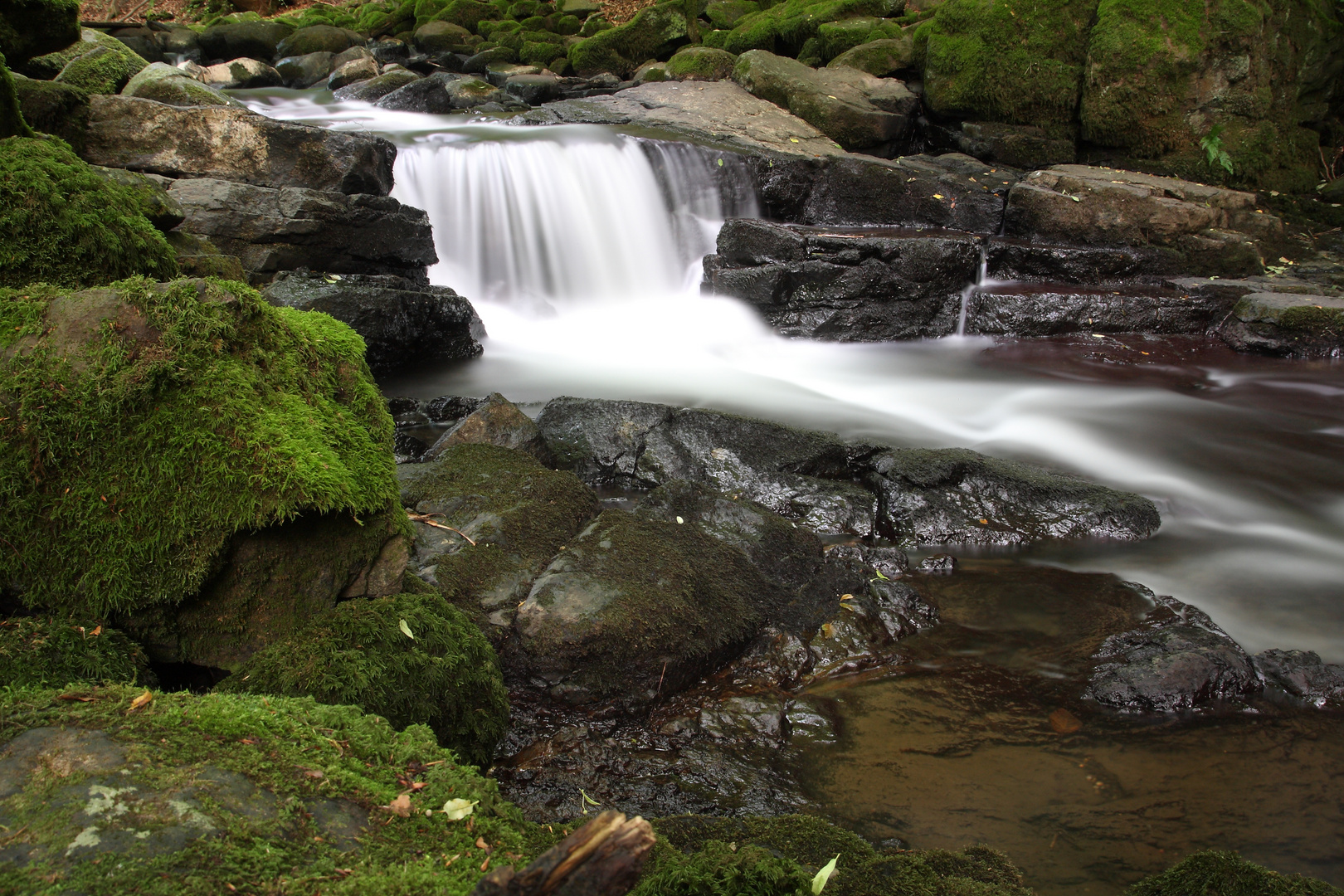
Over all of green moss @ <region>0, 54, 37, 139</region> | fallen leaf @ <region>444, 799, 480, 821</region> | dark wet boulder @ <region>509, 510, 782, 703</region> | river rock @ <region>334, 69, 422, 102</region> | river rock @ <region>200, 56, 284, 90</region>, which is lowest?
dark wet boulder @ <region>509, 510, 782, 703</region>

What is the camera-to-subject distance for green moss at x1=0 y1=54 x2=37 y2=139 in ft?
11.0

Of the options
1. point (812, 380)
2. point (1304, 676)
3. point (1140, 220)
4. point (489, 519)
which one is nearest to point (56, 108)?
point (489, 519)

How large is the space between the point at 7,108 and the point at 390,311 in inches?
175

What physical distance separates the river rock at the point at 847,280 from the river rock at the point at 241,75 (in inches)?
A: 562

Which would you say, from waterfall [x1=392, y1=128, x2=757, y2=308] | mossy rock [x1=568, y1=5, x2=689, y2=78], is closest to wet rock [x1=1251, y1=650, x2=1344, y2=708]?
waterfall [x1=392, y1=128, x2=757, y2=308]

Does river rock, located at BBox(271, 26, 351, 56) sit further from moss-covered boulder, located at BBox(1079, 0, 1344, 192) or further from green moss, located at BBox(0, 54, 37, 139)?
green moss, located at BBox(0, 54, 37, 139)

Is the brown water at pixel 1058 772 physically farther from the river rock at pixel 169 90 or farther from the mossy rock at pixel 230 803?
the river rock at pixel 169 90

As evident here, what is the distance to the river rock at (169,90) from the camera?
872cm

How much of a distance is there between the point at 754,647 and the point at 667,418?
2726 mm

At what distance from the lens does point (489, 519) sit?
4.11 metres

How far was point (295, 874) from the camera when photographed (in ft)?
4.83

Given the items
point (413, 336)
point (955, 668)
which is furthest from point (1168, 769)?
point (413, 336)

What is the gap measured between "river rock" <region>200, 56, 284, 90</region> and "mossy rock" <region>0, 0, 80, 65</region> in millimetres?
14847

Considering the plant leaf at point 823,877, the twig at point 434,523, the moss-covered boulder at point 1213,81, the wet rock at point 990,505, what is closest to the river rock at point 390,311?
the twig at point 434,523
